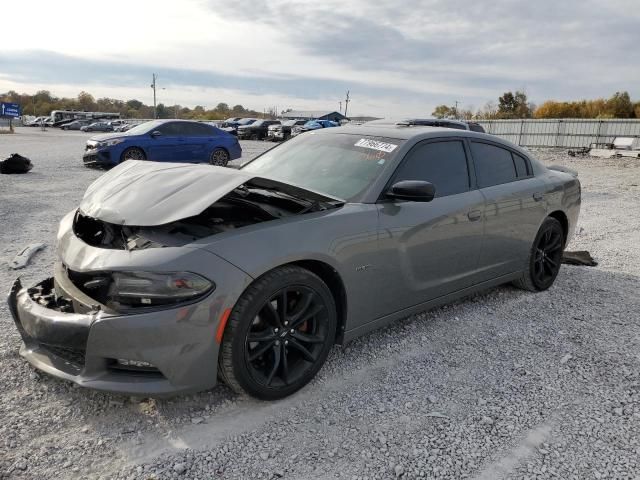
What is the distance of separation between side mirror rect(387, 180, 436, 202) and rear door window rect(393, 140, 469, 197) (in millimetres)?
271

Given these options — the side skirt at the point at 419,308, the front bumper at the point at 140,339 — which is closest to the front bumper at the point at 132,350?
the front bumper at the point at 140,339

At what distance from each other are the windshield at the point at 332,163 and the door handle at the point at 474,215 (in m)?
0.78

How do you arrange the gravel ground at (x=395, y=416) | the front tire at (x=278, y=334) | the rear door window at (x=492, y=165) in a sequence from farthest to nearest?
the rear door window at (x=492, y=165)
the front tire at (x=278, y=334)
the gravel ground at (x=395, y=416)

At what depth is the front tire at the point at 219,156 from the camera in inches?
572

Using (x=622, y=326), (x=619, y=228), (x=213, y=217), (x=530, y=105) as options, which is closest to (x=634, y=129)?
(x=619, y=228)

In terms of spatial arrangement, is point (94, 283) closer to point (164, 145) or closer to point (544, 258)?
point (544, 258)

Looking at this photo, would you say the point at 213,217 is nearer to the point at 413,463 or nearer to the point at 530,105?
the point at 413,463

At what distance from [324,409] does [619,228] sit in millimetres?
7098

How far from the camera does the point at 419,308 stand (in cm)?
358

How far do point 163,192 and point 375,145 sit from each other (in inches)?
62.5

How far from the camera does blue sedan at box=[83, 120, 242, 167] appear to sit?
42.4ft

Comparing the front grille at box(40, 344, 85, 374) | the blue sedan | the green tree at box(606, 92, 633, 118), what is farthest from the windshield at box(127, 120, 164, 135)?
the green tree at box(606, 92, 633, 118)

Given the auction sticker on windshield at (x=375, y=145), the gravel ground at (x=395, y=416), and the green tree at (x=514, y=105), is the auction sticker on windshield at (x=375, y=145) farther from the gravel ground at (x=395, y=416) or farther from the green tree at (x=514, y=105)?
the green tree at (x=514, y=105)

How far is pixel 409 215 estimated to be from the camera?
335 centimetres
